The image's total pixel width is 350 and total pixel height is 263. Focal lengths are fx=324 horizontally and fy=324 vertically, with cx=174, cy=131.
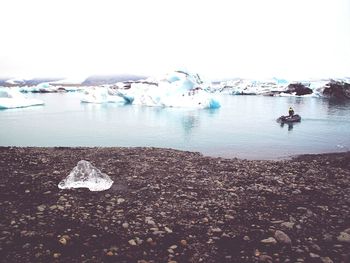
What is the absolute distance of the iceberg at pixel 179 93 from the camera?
39.3 meters

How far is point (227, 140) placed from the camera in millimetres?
18219

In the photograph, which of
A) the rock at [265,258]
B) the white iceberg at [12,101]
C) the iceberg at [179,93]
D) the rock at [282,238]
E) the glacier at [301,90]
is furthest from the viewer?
the glacier at [301,90]

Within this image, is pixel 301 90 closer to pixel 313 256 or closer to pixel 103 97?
pixel 103 97

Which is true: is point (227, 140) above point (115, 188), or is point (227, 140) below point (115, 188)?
below

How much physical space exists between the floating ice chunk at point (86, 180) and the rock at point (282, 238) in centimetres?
332

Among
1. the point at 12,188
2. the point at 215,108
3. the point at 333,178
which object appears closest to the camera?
the point at 12,188

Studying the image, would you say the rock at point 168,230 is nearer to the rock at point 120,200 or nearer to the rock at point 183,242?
the rock at point 183,242

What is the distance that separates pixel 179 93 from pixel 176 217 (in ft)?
122

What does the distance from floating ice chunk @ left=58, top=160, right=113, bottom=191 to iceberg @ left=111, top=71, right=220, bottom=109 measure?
3262 cm

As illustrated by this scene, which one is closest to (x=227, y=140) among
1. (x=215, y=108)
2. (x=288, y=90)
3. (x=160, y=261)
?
(x=160, y=261)

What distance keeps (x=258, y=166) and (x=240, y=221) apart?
4.43 metres

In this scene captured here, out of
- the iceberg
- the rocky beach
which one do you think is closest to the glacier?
the iceberg

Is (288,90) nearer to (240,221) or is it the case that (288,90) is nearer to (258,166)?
(258,166)

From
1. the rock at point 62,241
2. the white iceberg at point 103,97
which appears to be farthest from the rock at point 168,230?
the white iceberg at point 103,97
